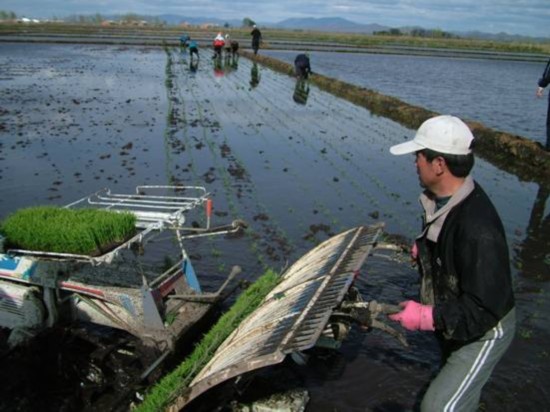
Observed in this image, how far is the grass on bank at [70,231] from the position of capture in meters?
4.46

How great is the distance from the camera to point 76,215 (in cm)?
481

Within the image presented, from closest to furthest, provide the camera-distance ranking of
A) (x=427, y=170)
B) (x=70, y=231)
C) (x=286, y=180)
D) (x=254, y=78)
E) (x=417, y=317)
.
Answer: (x=417, y=317)
(x=427, y=170)
(x=70, y=231)
(x=286, y=180)
(x=254, y=78)

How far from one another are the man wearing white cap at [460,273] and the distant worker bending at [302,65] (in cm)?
2233

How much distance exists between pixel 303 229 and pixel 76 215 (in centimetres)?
399

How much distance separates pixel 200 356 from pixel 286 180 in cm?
669

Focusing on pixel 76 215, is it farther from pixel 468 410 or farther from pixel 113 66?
pixel 113 66

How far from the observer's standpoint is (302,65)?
2445cm

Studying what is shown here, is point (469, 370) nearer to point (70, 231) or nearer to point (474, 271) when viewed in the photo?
point (474, 271)

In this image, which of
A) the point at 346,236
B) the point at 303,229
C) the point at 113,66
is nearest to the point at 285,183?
the point at 303,229

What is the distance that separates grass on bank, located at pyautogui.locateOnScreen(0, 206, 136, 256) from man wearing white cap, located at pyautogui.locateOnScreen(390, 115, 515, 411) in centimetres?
278

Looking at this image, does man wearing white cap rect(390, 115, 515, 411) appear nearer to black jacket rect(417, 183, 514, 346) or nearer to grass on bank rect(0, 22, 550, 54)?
black jacket rect(417, 183, 514, 346)

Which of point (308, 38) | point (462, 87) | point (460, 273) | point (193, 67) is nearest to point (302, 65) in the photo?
point (462, 87)

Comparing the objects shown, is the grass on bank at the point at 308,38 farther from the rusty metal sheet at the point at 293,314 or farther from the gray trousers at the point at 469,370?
the gray trousers at the point at 469,370

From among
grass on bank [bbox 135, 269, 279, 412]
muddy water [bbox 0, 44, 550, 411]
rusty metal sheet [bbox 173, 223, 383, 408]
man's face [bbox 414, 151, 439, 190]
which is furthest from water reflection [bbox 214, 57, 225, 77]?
man's face [bbox 414, 151, 439, 190]
